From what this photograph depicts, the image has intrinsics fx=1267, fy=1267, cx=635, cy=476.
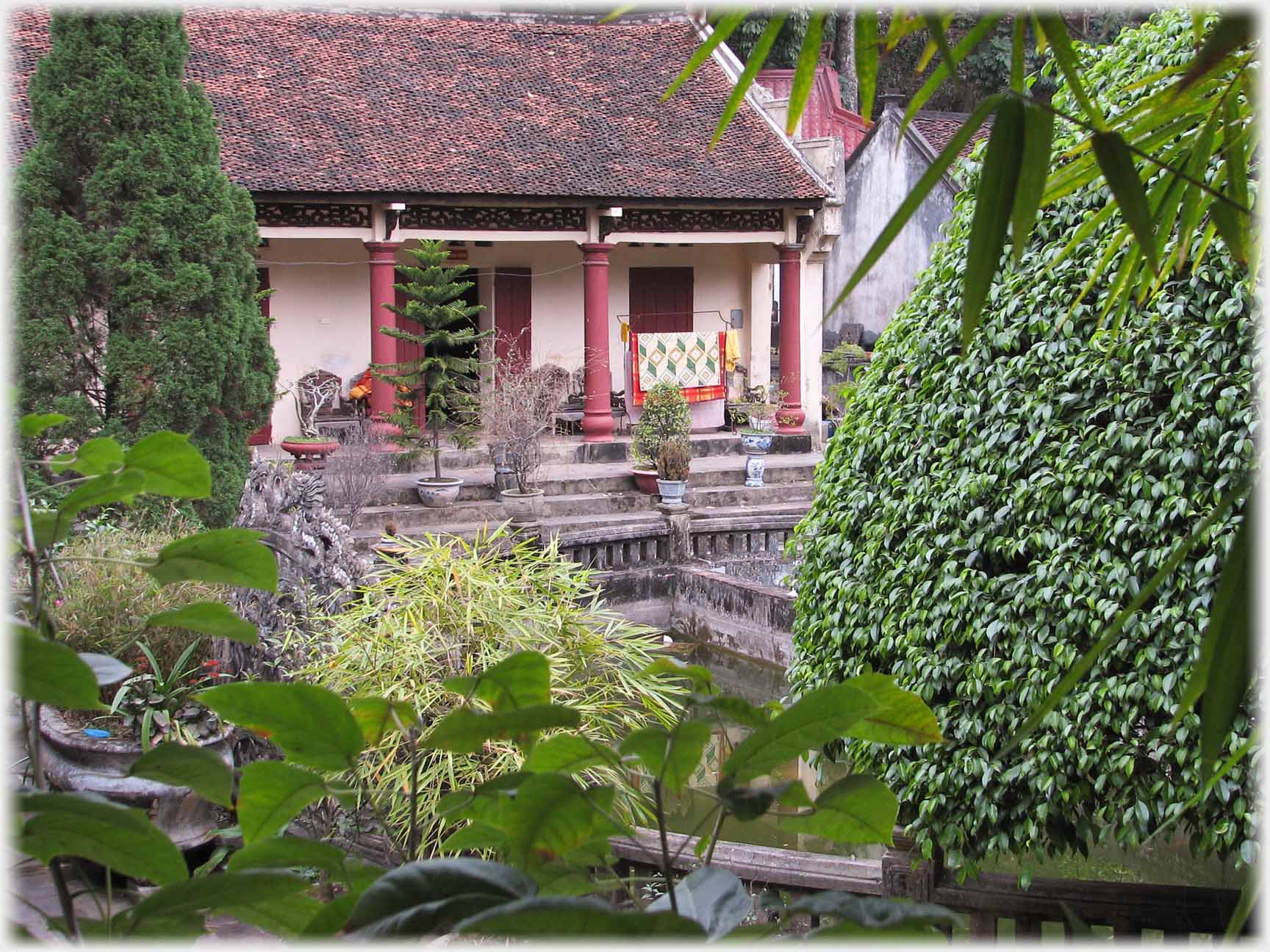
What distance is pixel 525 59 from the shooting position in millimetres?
17000

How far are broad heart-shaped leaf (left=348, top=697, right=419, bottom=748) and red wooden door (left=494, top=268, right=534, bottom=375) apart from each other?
15121mm

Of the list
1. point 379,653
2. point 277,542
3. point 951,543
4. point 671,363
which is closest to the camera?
point 951,543

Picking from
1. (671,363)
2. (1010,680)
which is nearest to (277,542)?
(1010,680)

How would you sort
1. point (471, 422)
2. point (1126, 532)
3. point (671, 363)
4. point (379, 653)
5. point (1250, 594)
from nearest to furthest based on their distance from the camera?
point (1250, 594) → point (1126, 532) → point (379, 653) → point (471, 422) → point (671, 363)

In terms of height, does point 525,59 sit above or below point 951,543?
above

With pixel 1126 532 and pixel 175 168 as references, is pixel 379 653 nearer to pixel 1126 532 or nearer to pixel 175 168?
pixel 1126 532

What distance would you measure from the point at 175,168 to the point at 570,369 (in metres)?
7.91

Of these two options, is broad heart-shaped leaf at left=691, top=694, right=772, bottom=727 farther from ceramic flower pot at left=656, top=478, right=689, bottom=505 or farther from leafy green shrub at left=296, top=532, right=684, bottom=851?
ceramic flower pot at left=656, top=478, right=689, bottom=505

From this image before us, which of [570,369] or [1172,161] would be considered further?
[570,369]

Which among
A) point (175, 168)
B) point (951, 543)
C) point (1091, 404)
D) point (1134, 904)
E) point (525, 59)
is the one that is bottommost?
point (1134, 904)

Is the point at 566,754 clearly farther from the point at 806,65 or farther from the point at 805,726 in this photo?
the point at 806,65

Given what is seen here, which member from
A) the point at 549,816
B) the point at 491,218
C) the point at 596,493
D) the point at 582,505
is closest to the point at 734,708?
the point at 549,816

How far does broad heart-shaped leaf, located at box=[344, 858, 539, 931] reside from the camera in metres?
0.83

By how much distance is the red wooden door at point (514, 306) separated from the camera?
53.6 feet
